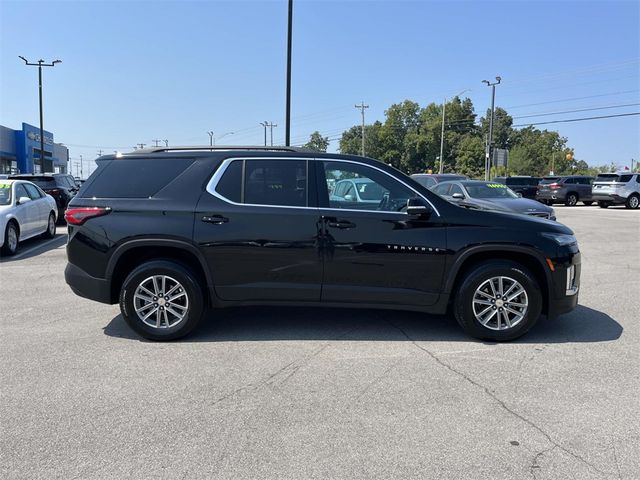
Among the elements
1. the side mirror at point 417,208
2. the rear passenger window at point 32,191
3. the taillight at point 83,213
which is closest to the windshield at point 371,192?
the side mirror at point 417,208

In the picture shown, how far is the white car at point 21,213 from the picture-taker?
389 inches

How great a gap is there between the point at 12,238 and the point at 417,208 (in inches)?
348

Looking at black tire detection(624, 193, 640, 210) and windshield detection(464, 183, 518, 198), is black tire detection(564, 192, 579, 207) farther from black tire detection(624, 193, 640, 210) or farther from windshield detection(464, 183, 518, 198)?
windshield detection(464, 183, 518, 198)

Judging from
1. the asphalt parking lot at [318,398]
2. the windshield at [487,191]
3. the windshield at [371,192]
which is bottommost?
the asphalt parking lot at [318,398]

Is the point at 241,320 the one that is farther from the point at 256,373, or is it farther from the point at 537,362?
the point at 537,362

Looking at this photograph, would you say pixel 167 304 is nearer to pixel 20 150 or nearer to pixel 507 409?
pixel 507 409

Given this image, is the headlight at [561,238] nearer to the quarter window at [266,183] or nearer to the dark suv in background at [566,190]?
the quarter window at [266,183]

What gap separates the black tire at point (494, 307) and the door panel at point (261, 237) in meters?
1.41

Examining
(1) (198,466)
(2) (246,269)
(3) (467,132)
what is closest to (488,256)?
(2) (246,269)

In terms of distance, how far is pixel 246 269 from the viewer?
15.9ft

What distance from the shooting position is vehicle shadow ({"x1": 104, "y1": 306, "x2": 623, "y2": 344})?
5.04 metres

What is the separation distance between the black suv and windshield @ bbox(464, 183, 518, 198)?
28.3ft

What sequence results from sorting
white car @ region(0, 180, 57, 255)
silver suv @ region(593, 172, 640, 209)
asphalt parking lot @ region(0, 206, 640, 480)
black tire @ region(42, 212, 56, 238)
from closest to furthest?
asphalt parking lot @ region(0, 206, 640, 480)
white car @ region(0, 180, 57, 255)
black tire @ region(42, 212, 56, 238)
silver suv @ region(593, 172, 640, 209)

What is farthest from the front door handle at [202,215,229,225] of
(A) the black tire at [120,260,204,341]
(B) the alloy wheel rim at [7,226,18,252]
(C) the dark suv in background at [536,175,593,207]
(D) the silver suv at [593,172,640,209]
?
(C) the dark suv in background at [536,175,593,207]
